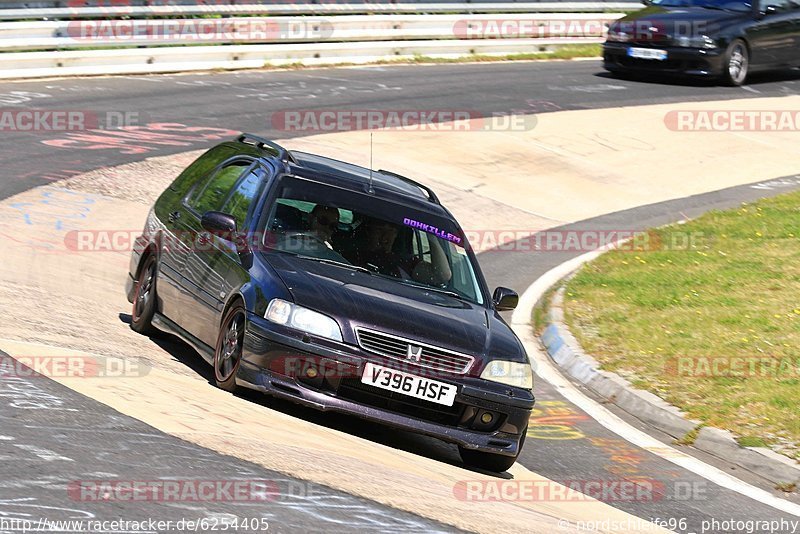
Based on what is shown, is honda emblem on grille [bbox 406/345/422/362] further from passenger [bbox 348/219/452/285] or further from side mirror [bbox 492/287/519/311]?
side mirror [bbox 492/287/519/311]

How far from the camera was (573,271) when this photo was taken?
49.1 ft

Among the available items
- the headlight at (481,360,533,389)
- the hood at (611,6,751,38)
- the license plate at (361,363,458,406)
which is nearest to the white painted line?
the headlight at (481,360,533,389)

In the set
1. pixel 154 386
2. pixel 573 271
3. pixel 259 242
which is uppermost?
pixel 259 242

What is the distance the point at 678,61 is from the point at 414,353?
18.1m

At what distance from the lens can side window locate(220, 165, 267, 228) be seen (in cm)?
903

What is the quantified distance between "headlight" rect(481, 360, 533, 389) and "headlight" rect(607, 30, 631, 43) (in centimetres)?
1754

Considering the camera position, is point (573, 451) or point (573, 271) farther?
point (573, 271)

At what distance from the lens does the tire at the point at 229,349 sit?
8016 mm

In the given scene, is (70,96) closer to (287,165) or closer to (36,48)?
(36,48)

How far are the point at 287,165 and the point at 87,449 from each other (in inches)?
138

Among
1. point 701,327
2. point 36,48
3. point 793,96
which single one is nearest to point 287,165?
point 701,327

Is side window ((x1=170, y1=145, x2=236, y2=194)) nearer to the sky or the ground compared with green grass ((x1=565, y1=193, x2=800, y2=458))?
nearer to the sky

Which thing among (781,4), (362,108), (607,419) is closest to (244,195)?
(607,419)

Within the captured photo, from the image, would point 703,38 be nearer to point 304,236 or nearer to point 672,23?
point 672,23
